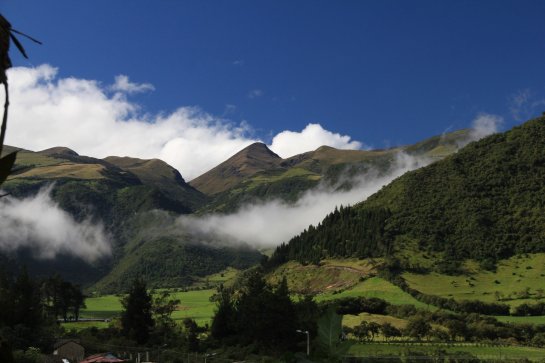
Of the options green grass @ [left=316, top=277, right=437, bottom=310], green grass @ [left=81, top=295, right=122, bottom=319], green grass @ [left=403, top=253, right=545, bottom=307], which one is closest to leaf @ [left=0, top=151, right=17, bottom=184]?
green grass @ [left=316, top=277, right=437, bottom=310]

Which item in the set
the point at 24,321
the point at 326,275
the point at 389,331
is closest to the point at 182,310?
the point at 326,275

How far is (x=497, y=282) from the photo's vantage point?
5704 inches

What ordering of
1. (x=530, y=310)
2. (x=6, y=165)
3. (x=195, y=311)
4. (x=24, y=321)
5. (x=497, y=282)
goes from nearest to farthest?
(x=6, y=165) → (x=24, y=321) → (x=530, y=310) → (x=497, y=282) → (x=195, y=311)

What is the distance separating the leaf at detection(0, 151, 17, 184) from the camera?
1.91 meters

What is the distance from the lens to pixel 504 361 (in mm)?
70188

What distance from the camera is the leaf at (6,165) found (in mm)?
1910

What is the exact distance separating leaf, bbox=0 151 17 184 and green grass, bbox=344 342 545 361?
79117 mm

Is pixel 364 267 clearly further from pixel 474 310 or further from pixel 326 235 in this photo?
pixel 474 310

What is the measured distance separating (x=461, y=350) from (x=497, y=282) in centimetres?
6888

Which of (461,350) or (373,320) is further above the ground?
(373,320)

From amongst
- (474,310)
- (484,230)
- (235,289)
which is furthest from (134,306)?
(484,230)

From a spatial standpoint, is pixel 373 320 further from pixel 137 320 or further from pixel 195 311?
pixel 195 311

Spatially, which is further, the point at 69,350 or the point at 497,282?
the point at 497,282

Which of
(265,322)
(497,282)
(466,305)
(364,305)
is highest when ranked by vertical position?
(497,282)
